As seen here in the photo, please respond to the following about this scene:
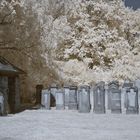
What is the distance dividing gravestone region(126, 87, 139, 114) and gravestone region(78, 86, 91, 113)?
201 cm

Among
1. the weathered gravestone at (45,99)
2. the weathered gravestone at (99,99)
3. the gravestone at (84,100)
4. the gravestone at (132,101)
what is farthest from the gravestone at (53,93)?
the gravestone at (132,101)

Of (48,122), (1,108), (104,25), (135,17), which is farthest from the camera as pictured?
(135,17)

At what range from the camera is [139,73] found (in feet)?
106

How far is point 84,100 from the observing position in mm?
20219

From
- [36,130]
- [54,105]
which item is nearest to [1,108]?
[36,130]

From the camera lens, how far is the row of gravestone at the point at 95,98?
19.4m

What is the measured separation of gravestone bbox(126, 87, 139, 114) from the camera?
62.8 feet

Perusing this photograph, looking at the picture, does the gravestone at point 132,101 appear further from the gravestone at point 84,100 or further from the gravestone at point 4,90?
the gravestone at point 4,90

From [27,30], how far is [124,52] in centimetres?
1308

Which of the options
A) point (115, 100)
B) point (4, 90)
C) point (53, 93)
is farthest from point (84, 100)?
point (4, 90)

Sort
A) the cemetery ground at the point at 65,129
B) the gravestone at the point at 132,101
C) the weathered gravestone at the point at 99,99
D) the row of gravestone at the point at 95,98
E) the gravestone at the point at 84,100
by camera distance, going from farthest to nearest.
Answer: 1. the gravestone at the point at 84,100
2. the weathered gravestone at the point at 99,99
3. the row of gravestone at the point at 95,98
4. the gravestone at the point at 132,101
5. the cemetery ground at the point at 65,129

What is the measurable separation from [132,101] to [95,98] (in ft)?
6.02

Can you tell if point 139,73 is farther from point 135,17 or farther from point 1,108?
point 1,108

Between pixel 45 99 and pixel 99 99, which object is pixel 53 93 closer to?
pixel 45 99
